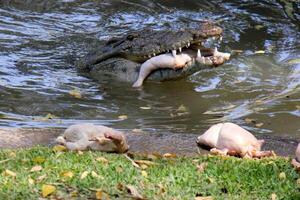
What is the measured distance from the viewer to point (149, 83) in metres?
9.95

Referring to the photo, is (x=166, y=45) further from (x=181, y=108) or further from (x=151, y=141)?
(x=151, y=141)

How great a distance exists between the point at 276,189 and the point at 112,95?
495 cm

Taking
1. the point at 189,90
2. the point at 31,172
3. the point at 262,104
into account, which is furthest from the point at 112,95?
the point at 31,172

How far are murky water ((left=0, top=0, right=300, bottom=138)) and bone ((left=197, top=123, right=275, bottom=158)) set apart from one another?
1.47 meters

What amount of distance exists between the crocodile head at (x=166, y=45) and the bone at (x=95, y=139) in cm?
363

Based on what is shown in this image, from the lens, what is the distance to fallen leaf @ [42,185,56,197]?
4469 millimetres

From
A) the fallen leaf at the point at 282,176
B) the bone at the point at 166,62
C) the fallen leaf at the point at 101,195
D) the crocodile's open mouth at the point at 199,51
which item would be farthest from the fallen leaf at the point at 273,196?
the bone at the point at 166,62

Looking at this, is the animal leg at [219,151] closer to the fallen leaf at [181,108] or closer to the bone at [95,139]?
the bone at [95,139]

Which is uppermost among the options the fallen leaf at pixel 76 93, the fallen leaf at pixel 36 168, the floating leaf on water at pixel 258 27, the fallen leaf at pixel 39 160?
the floating leaf on water at pixel 258 27

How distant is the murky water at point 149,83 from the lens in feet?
27.1

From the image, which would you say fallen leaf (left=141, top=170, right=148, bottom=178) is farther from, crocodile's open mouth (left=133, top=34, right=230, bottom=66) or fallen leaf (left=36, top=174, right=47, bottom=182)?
crocodile's open mouth (left=133, top=34, right=230, bottom=66)

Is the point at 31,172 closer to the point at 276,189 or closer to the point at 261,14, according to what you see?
the point at 276,189

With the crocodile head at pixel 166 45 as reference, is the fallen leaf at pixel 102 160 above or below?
below

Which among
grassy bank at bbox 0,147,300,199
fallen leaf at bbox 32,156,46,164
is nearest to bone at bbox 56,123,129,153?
grassy bank at bbox 0,147,300,199
